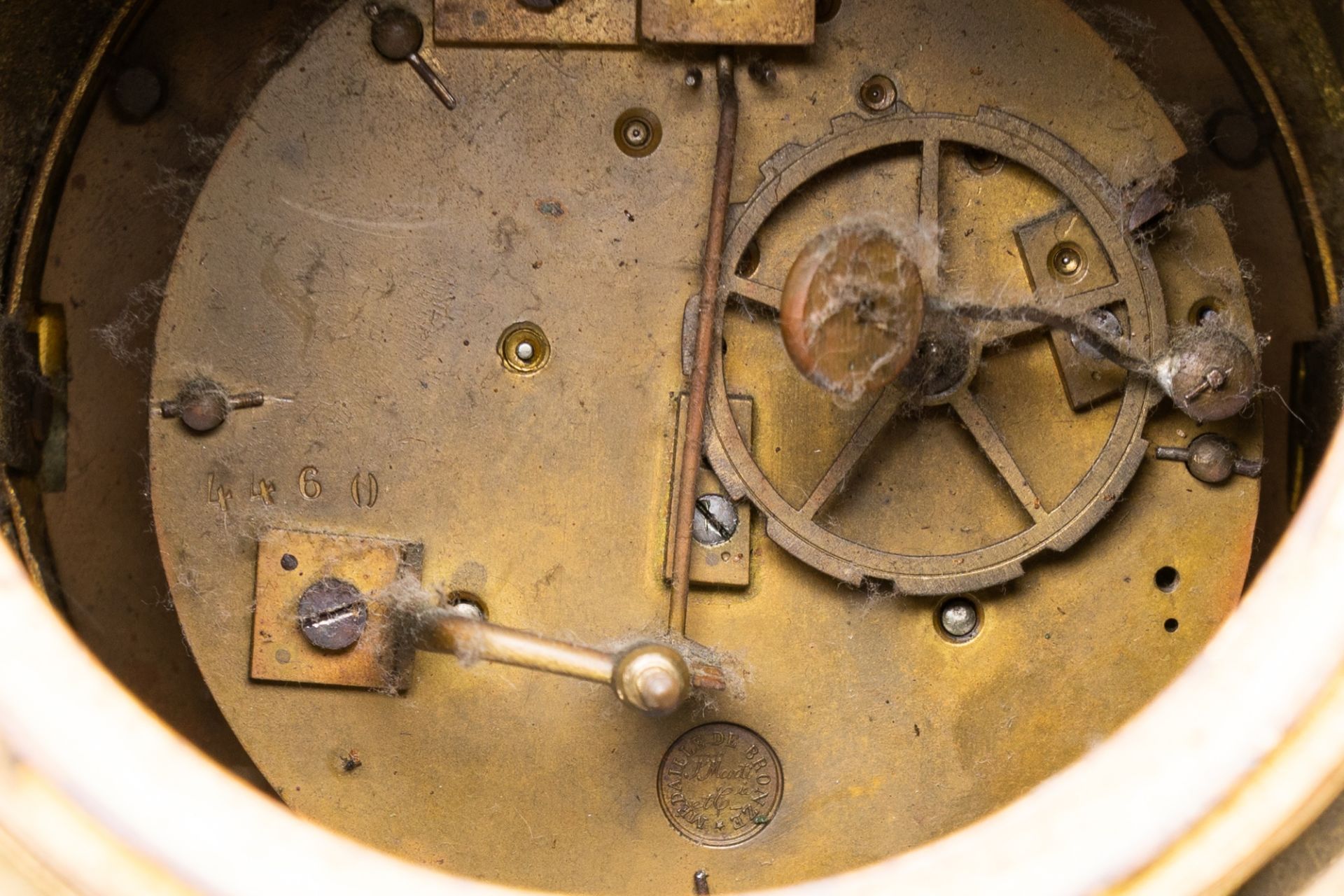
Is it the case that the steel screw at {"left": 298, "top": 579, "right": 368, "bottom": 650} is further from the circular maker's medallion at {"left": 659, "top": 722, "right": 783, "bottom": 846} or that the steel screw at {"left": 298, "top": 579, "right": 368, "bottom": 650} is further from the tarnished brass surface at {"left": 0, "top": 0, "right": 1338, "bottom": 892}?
the tarnished brass surface at {"left": 0, "top": 0, "right": 1338, "bottom": 892}

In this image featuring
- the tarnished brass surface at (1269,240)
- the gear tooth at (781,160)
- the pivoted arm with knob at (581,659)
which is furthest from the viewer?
the tarnished brass surface at (1269,240)

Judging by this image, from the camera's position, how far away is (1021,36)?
1.47 meters

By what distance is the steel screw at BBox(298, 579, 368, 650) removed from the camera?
141 centimetres

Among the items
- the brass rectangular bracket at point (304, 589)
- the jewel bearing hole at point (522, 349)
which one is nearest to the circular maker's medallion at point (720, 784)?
the brass rectangular bracket at point (304, 589)

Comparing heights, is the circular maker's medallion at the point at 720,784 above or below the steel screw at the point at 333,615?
below

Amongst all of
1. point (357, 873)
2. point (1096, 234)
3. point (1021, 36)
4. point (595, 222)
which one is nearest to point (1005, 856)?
point (357, 873)

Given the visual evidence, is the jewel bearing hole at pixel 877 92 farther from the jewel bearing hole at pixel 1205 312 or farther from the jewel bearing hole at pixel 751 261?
the jewel bearing hole at pixel 1205 312

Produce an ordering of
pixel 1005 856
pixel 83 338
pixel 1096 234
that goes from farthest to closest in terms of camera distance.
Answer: pixel 83 338 < pixel 1096 234 < pixel 1005 856

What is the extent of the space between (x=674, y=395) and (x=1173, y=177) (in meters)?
0.59

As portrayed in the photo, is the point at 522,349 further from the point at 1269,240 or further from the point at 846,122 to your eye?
the point at 1269,240

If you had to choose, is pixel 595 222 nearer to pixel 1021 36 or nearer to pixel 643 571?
pixel 643 571

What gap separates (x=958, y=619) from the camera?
146 cm

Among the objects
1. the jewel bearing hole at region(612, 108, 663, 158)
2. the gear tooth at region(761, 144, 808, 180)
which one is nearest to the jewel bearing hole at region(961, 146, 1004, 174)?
the gear tooth at region(761, 144, 808, 180)

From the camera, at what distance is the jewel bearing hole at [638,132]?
1462 millimetres
